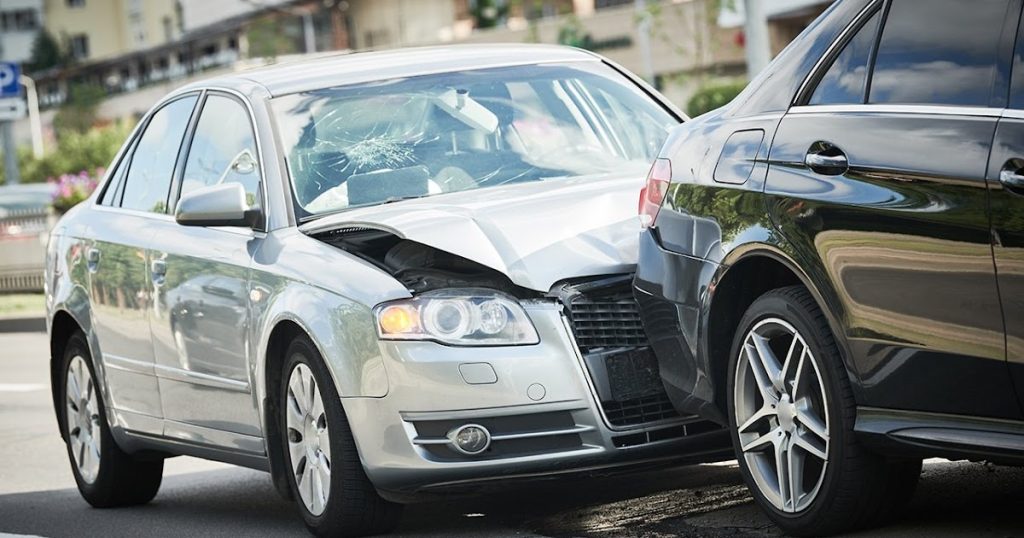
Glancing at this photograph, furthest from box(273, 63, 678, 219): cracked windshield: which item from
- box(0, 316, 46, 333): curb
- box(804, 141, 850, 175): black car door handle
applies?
box(0, 316, 46, 333): curb

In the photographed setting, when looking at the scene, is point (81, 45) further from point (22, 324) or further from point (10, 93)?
point (22, 324)

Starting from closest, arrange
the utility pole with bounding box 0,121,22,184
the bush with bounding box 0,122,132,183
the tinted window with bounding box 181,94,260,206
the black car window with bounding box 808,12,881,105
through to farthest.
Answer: the black car window with bounding box 808,12,881,105, the tinted window with bounding box 181,94,260,206, the utility pole with bounding box 0,121,22,184, the bush with bounding box 0,122,132,183

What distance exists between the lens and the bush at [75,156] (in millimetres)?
73875

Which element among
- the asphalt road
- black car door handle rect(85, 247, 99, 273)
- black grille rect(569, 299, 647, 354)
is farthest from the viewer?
black car door handle rect(85, 247, 99, 273)

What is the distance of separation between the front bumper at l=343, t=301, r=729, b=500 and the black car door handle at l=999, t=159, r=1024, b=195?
185 cm

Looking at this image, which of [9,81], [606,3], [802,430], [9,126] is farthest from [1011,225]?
[606,3]

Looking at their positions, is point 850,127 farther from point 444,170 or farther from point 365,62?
point 365,62

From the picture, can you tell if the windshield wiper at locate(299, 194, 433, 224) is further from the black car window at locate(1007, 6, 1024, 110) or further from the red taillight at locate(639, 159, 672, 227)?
the black car window at locate(1007, 6, 1024, 110)

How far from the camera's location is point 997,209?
14.3ft

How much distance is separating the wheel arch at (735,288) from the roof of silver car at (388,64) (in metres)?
2.39

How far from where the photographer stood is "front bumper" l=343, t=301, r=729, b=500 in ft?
19.1

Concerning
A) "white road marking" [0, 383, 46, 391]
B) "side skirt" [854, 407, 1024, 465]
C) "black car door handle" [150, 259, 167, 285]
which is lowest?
"white road marking" [0, 383, 46, 391]

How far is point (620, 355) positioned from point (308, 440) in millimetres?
1148

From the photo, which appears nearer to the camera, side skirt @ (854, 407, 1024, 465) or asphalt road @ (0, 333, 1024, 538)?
side skirt @ (854, 407, 1024, 465)
